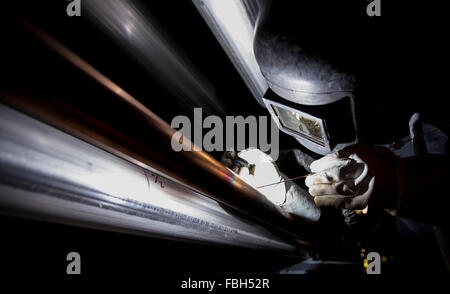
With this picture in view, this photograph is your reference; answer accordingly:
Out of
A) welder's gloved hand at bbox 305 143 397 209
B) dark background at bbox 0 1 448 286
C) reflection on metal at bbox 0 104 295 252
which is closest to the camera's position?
dark background at bbox 0 1 448 286

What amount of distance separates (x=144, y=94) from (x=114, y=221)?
4.40 ft

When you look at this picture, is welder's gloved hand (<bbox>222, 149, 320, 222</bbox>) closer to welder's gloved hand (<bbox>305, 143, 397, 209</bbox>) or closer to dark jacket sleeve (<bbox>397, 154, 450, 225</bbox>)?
welder's gloved hand (<bbox>305, 143, 397, 209</bbox>)

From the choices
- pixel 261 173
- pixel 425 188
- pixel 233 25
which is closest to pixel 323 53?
pixel 233 25

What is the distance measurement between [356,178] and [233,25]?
133 centimetres

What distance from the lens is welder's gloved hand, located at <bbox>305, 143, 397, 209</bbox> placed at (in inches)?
53.5

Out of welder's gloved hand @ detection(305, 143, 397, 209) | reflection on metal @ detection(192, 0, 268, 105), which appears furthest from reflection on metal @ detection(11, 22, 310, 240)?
reflection on metal @ detection(192, 0, 268, 105)

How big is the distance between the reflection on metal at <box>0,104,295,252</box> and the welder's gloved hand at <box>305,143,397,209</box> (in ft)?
2.55

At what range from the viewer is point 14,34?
0.46m

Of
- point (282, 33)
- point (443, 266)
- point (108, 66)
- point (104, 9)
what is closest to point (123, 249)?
point (108, 66)

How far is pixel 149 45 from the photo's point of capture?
1768mm

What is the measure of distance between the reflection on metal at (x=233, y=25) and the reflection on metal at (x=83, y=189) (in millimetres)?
1140

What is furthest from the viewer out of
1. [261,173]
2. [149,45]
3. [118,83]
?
[261,173]

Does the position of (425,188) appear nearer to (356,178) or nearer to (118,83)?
(356,178)

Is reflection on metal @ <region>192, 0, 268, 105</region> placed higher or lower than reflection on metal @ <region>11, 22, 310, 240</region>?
higher
